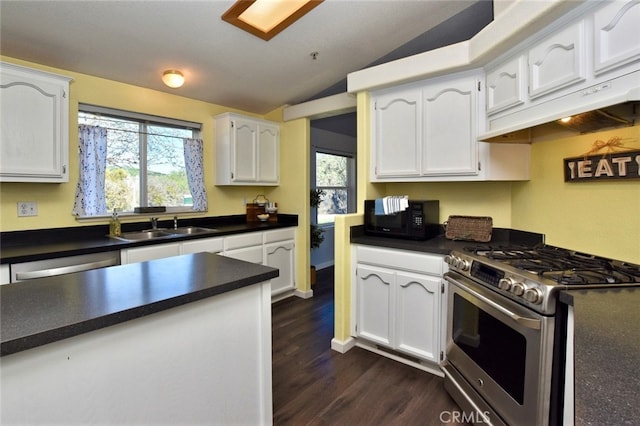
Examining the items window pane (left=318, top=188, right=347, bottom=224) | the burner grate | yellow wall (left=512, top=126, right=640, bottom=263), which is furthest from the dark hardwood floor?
window pane (left=318, top=188, right=347, bottom=224)

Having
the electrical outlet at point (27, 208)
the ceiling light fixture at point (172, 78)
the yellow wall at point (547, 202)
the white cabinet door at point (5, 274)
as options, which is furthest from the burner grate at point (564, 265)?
the electrical outlet at point (27, 208)

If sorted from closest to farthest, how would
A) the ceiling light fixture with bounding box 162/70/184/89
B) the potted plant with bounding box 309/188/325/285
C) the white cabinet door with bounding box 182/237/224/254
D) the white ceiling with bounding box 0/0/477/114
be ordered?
the white ceiling with bounding box 0/0/477/114, the ceiling light fixture with bounding box 162/70/184/89, the white cabinet door with bounding box 182/237/224/254, the potted plant with bounding box 309/188/325/285

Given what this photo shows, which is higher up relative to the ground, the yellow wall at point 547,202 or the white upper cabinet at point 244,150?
the white upper cabinet at point 244,150

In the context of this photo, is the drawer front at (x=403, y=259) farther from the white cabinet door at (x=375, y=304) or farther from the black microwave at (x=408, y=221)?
the black microwave at (x=408, y=221)

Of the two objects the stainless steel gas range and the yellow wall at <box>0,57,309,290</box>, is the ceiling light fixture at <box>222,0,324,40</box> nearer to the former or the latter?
the yellow wall at <box>0,57,309,290</box>

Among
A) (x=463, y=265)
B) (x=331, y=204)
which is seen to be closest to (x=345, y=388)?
(x=463, y=265)

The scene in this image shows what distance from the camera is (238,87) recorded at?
3287 millimetres

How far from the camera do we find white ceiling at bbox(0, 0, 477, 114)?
2.07 metres

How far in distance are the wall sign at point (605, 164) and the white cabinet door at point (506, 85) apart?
460mm

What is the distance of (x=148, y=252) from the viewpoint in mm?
2486

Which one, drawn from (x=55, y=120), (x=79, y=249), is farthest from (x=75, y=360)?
(x=55, y=120)

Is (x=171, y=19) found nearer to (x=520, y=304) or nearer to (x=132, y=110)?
(x=132, y=110)

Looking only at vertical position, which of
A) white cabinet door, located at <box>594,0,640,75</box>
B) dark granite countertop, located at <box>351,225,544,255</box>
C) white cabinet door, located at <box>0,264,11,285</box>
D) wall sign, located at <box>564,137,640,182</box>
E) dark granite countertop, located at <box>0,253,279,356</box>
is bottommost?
white cabinet door, located at <box>0,264,11,285</box>

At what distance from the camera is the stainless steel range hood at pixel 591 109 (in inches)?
48.1
